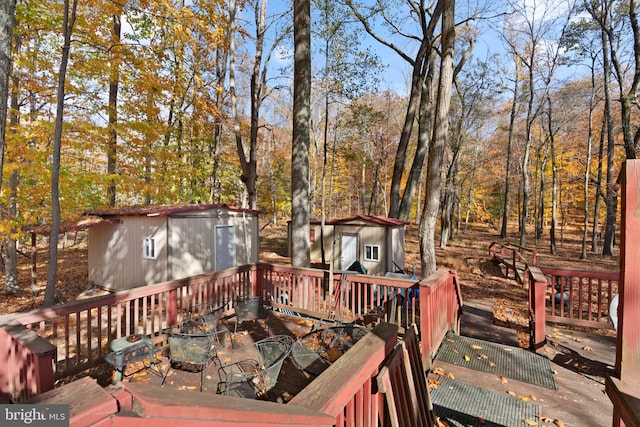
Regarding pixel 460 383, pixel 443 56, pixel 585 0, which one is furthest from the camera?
pixel 585 0

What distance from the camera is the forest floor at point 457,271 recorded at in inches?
319

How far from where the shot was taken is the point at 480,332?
537 centimetres

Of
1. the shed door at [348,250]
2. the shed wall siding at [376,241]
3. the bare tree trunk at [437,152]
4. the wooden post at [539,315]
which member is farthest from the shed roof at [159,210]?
the wooden post at [539,315]

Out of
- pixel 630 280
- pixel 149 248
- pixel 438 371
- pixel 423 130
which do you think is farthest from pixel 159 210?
pixel 630 280

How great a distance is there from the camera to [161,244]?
9.17 meters

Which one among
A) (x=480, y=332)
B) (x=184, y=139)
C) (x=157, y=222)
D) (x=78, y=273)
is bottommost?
(x=78, y=273)

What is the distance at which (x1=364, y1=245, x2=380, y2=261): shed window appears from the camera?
1162 centimetres

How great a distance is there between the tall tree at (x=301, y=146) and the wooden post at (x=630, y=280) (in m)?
6.16

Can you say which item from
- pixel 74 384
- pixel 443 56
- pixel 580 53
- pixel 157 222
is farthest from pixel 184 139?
pixel 580 53

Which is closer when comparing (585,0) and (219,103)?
(585,0)

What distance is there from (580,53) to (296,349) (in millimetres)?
20294

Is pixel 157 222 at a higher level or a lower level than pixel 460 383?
higher

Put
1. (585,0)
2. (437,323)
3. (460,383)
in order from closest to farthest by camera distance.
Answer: (460,383) < (437,323) < (585,0)

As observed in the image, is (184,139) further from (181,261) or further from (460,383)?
(460,383)
